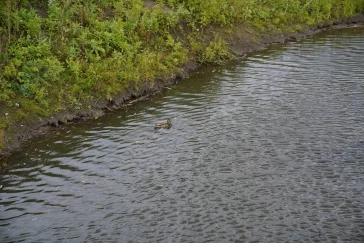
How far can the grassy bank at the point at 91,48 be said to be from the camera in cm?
1655

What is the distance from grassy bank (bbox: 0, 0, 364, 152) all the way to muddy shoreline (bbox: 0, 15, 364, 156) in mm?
206

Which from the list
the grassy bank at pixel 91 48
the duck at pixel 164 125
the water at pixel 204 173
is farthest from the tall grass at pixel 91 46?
the duck at pixel 164 125

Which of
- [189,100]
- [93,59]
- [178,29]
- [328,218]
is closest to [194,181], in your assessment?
[328,218]

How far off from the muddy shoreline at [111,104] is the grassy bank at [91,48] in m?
0.21

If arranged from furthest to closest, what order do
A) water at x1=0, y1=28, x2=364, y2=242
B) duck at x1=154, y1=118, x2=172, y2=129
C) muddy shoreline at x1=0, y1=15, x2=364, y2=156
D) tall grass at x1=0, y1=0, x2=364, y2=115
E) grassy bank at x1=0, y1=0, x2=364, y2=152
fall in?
tall grass at x1=0, y1=0, x2=364, y2=115 → grassy bank at x1=0, y1=0, x2=364, y2=152 → duck at x1=154, y1=118, x2=172, y2=129 → muddy shoreline at x1=0, y1=15, x2=364, y2=156 → water at x1=0, y1=28, x2=364, y2=242

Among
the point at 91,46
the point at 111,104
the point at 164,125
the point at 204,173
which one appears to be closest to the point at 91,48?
the point at 91,46

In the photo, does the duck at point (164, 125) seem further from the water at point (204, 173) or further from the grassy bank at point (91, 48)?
the grassy bank at point (91, 48)

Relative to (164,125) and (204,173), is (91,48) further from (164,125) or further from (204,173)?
(204,173)

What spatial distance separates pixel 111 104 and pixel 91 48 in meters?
2.89

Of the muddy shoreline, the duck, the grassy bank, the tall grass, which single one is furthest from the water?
the tall grass

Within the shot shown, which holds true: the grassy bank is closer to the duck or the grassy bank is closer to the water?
the water

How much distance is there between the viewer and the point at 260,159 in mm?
13250

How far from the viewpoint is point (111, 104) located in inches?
719

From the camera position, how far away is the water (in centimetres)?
1020
